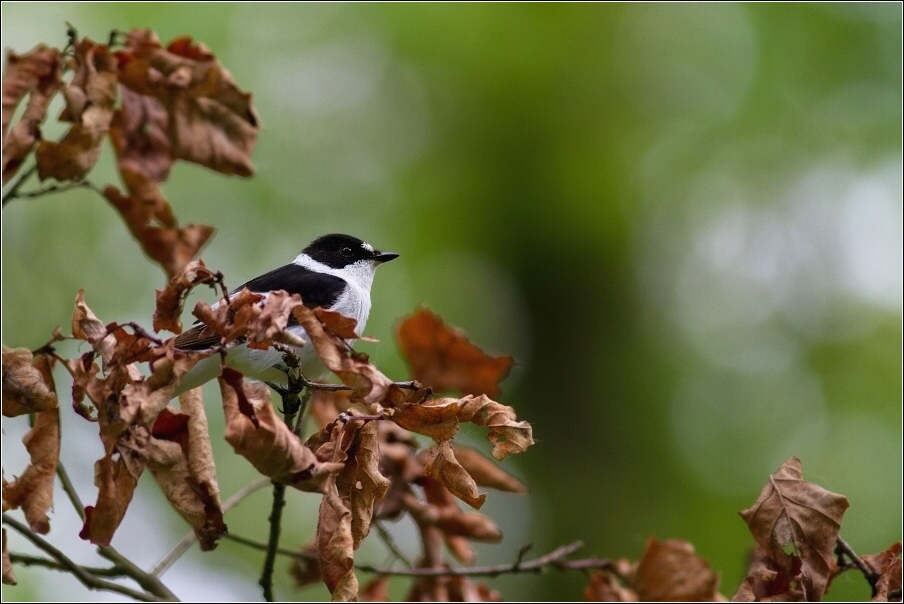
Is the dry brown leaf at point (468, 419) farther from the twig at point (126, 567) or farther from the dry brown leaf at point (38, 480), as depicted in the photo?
the twig at point (126, 567)

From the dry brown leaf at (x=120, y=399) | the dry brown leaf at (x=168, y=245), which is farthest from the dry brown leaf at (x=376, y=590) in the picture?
the dry brown leaf at (x=120, y=399)

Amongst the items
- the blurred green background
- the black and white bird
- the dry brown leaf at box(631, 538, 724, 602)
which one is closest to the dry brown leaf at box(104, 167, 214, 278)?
the black and white bird

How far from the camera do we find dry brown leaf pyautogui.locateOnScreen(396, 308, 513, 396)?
3884 millimetres

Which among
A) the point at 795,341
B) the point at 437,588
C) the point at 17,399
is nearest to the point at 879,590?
the point at 437,588

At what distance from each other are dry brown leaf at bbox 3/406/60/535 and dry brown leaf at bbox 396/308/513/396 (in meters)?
1.72

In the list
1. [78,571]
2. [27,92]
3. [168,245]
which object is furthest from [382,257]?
[78,571]

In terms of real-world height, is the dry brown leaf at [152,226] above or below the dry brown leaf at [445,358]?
above

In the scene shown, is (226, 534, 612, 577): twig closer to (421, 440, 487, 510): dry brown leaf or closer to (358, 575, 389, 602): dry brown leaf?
(358, 575, 389, 602): dry brown leaf

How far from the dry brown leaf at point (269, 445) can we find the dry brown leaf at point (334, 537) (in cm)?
5

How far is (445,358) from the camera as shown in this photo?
394 cm

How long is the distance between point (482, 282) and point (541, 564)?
8719mm

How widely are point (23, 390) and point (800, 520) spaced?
2.03 meters

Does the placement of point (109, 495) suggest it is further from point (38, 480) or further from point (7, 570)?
point (7, 570)

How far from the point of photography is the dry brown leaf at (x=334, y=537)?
1.99 m
